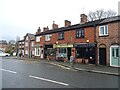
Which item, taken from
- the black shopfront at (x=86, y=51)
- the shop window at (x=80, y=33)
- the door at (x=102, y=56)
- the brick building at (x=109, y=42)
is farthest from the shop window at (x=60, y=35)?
the door at (x=102, y=56)

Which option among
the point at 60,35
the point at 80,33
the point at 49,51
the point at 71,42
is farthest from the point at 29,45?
the point at 80,33

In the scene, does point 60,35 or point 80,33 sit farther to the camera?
point 60,35

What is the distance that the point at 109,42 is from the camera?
23797mm

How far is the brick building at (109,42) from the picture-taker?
2289 centimetres

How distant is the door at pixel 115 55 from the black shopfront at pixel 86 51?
3.35 m

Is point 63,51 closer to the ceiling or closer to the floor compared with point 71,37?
closer to the floor

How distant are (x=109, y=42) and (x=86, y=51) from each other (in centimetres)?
495

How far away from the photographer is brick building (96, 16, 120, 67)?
2289 cm

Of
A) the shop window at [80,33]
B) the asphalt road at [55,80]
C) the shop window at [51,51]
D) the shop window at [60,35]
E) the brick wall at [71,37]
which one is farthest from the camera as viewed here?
the shop window at [51,51]

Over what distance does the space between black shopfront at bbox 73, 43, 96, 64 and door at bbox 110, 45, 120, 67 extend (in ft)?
11.0

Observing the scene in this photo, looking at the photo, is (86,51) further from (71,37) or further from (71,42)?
(71,37)

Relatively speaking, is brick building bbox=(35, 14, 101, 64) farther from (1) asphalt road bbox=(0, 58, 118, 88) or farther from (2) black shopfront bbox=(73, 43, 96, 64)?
(1) asphalt road bbox=(0, 58, 118, 88)

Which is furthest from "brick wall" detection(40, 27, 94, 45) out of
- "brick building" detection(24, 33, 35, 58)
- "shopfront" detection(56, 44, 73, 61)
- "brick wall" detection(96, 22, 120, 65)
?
"brick building" detection(24, 33, 35, 58)

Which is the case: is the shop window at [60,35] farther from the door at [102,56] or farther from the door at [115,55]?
the door at [115,55]
